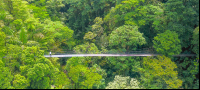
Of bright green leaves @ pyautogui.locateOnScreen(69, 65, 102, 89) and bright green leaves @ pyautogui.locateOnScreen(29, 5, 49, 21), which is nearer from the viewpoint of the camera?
bright green leaves @ pyautogui.locateOnScreen(69, 65, 102, 89)

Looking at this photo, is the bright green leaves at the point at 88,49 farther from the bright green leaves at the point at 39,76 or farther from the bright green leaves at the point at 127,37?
the bright green leaves at the point at 39,76

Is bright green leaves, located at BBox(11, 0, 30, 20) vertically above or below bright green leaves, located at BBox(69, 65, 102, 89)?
above

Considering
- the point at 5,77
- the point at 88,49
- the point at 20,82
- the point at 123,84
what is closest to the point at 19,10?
the point at 5,77

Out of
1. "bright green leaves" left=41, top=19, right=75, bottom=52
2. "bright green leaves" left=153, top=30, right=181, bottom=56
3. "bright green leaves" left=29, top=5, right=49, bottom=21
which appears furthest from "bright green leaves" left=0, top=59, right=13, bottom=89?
"bright green leaves" left=153, top=30, right=181, bottom=56

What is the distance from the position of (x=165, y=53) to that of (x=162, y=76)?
1943 mm

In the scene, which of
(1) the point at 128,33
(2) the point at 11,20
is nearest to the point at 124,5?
(1) the point at 128,33

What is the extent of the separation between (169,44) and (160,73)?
7.53 ft

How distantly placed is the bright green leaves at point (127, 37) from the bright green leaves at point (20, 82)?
737 cm

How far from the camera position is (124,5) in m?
16.8

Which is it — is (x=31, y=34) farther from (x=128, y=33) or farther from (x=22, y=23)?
(x=128, y=33)

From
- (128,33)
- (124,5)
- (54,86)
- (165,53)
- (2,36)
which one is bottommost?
(54,86)

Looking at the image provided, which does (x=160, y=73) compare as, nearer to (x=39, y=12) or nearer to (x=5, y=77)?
(x=5, y=77)

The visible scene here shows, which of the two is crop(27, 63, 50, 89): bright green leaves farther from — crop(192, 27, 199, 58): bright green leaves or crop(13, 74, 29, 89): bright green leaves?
crop(192, 27, 199, 58): bright green leaves

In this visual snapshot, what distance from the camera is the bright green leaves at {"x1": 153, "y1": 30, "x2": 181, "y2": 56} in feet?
46.0
